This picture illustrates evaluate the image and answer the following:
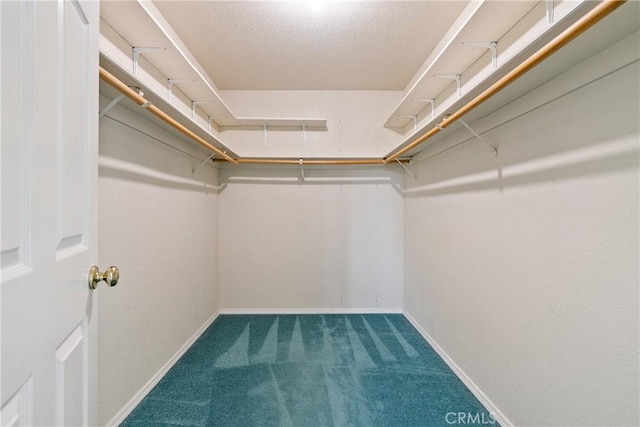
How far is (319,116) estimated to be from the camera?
2891 mm

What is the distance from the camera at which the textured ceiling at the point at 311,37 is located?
1.73 m

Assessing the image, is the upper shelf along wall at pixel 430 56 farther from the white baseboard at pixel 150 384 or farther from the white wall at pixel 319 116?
the white baseboard at pixel 150 384

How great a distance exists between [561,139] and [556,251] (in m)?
0.49

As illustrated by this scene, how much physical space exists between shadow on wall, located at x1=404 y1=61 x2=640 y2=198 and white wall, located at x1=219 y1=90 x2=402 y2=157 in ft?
4.00

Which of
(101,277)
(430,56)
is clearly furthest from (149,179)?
(430,56)

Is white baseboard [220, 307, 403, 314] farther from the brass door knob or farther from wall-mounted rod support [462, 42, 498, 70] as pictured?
wall-mounted rod support [462, 42, 498, 70]

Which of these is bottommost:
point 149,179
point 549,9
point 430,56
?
point 149,179

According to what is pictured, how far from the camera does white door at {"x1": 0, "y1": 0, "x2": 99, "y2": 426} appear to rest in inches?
17.8

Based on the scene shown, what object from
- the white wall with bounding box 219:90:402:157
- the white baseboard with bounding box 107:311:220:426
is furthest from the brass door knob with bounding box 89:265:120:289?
the white wall with bounding box 219:90:402:157

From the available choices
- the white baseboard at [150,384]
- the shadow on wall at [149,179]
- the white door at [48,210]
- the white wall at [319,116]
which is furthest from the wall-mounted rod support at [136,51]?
the white baseboard at [150,384]

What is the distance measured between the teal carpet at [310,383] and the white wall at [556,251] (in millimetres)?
Answer: 331

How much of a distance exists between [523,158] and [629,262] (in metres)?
0.62

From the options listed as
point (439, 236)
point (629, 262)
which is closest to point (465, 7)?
point (439, 236)

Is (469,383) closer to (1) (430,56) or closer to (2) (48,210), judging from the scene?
(2) (48,210)
